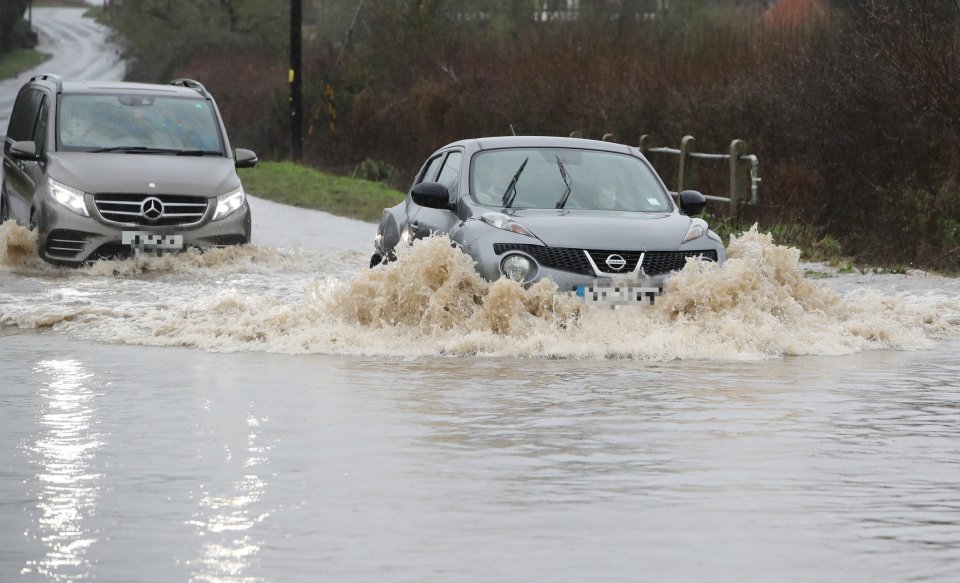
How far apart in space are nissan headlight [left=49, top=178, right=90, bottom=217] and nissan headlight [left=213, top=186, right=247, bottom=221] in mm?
1368

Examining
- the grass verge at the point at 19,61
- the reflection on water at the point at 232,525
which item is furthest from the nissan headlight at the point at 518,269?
the grass verge at the point at 19,61

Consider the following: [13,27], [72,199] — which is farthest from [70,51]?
[72,199]

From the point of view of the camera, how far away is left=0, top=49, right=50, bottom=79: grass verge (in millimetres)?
98812

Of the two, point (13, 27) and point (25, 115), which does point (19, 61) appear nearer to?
point (13, 27)

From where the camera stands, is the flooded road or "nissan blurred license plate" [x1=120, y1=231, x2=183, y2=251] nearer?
the flooded road

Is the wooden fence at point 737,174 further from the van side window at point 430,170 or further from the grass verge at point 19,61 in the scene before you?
the grass verge at point 19,61

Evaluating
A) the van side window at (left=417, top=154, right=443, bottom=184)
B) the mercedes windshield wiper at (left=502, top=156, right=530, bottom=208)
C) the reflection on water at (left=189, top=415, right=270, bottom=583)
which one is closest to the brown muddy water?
the reflection on water at (left=189, top=415, right=270, bottom=583)

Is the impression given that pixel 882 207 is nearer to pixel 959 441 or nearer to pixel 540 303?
pixel 540 303

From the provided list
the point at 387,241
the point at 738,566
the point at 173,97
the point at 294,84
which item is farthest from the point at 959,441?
the point at 294,84

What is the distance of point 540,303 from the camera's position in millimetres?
12883

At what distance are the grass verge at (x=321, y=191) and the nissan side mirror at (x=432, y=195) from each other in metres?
15.9

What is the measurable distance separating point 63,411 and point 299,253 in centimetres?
1207

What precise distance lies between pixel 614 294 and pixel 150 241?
732 cm

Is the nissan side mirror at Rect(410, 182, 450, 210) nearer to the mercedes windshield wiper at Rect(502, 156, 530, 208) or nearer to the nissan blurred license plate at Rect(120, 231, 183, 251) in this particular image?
the mercedes windshield wiper at Rect(502, 156, 530, 208)
